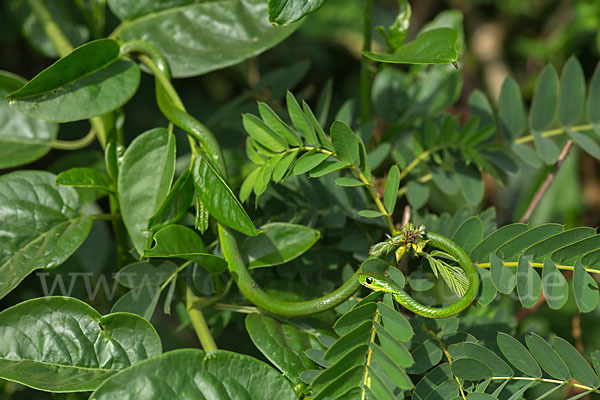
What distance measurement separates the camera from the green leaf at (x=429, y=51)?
0.68 m

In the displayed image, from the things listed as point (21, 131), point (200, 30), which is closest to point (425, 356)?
point (200, 30)

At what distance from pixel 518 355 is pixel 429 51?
39 centimetres

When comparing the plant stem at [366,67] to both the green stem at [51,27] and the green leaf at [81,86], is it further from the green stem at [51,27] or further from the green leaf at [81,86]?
the green stem at [51,27]

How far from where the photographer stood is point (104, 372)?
0.69 meters

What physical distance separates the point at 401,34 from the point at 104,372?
603mm

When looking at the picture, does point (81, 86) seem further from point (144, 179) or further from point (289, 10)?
point (289, 10)

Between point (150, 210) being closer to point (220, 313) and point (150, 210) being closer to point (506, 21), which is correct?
point (220, 313)

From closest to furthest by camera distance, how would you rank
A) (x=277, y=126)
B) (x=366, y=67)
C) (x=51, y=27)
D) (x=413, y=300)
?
(x=413, y=300) → (x=277, y=126) → (x=366, y=67) → (x=51, y=27)

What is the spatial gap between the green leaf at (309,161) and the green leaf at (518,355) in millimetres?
303

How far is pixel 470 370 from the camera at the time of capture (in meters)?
0.67

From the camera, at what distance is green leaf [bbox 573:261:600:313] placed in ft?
2.16

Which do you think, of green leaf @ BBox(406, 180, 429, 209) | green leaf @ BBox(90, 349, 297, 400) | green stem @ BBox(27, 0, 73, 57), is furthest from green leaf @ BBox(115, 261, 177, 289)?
green stem @ BBox(27, 0, 73, 57)

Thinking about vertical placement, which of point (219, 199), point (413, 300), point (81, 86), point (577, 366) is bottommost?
point (577, 366)

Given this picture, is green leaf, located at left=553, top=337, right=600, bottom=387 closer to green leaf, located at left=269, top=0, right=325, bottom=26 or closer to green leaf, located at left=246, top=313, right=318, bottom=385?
green leaf, located at left=246, top=313, right=318, bottom=385
